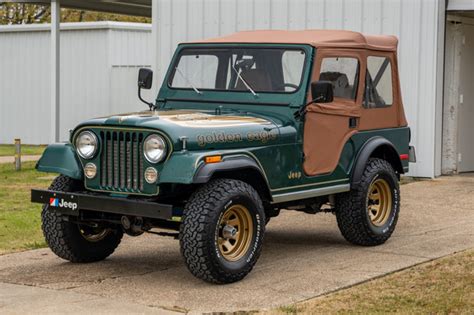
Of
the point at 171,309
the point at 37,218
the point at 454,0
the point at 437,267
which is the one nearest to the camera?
the point at 171,309

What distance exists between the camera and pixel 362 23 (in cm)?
1662

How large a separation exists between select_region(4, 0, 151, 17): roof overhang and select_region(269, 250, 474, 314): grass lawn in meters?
14.6

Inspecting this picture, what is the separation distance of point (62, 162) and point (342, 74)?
2.86 metres

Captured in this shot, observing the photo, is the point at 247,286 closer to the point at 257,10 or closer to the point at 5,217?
the point at 5,217

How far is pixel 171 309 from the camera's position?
24.0 ft

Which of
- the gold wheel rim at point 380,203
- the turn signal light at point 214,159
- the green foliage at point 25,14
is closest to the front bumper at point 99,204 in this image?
the turn signal light at point 214,159

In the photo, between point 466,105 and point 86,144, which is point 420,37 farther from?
point 86,144

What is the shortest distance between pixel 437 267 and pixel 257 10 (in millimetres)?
9656

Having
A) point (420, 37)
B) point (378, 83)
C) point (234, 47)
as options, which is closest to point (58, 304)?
point (234, 47)

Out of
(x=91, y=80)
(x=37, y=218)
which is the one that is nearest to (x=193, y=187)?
(x=37, y=218)

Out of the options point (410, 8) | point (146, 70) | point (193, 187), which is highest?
point (410, 8)

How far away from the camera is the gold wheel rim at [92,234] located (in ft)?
29.5

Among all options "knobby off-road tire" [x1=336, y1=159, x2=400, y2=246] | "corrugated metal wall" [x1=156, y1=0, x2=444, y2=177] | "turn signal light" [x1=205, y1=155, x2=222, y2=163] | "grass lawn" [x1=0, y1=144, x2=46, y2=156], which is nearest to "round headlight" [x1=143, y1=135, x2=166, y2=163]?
"turn signal light" [x1=205, y1=155, x2=222, y2=163]

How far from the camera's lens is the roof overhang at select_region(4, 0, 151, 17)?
22156mm
